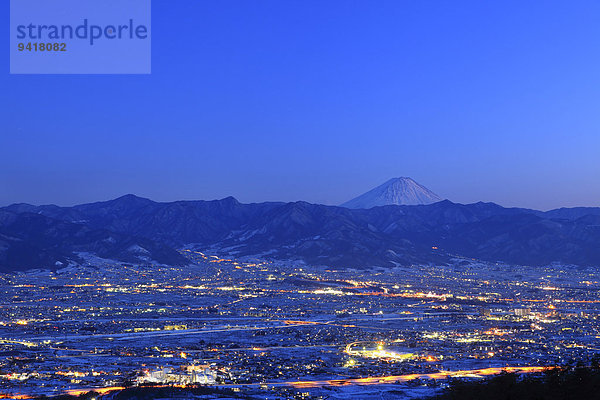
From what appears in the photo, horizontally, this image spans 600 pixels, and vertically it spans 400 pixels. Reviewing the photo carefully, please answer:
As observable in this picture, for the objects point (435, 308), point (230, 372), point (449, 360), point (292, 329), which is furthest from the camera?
point (435, 308)

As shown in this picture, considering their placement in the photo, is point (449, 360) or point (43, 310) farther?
point (43, 310)

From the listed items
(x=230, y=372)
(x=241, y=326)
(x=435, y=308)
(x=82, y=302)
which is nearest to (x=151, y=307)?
(x=82, y=302)

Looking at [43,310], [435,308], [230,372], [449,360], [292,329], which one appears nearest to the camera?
[230,372]

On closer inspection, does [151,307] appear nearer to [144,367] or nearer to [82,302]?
[82,302]

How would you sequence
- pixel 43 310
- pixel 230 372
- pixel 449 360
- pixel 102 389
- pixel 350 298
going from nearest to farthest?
1. pixel 102 389
2. pixel 230 372
3. pixel 449 360
4. pixel 43 310
5. pixel 350 298

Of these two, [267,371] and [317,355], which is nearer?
[267,371]

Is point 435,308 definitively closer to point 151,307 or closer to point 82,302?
point 151,307

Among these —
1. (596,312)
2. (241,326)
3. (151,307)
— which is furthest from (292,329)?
(596,312)

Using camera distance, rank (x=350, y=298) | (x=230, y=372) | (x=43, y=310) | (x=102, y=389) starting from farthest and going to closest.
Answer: (x=350, y=298)
(x=43, y=310)
(x=230, y=372)
(x=102, y=389)
